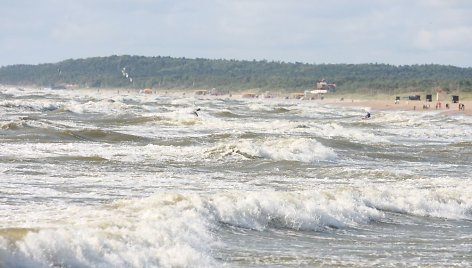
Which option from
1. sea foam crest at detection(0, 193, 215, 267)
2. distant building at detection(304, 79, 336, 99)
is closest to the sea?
sea foam crest at detection(0, 193, 215, 267)

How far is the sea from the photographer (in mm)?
12180

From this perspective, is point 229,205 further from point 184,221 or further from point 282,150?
point 282,150

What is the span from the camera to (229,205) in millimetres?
16109

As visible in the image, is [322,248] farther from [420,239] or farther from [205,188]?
[205,188]

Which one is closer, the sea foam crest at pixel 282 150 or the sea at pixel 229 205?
the sea at pixel 229 205

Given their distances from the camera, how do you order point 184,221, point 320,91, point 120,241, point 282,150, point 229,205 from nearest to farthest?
point 120,241 → point 184,221 → point 229,205 → point 282,150 → point 320,91

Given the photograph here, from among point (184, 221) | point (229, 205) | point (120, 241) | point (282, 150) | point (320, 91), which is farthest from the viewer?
point (320, 91)

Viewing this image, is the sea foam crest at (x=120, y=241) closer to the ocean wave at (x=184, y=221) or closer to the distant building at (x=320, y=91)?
the ocean wave at (x=184, y=221)

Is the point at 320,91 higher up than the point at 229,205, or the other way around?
the point at 229,205

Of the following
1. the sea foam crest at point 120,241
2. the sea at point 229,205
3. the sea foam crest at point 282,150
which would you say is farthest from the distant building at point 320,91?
the sea foam crest at point 120,241

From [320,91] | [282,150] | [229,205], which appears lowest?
[320,91]

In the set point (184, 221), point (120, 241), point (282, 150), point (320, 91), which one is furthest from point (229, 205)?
point (320, 91)

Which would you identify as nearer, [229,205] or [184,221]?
[184,221]

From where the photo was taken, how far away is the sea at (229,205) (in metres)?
12.2
